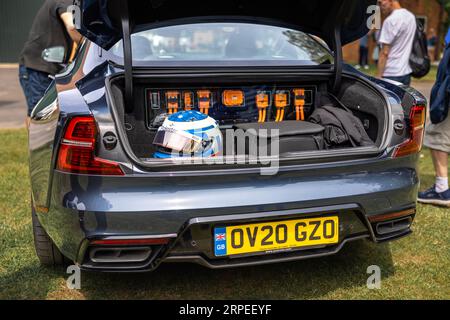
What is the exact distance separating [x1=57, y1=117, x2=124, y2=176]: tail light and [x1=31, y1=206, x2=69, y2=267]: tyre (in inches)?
30.6

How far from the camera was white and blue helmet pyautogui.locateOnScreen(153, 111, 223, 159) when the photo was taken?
2410mm

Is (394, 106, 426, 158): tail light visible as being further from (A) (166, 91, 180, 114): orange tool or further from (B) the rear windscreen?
(A) (166, 91, 180, 114): orange tool

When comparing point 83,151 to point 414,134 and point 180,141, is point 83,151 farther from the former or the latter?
point 414,134

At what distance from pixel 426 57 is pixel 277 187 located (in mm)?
3798

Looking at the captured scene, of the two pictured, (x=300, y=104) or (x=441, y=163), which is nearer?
(x=300, y=104)

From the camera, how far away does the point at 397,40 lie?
5121 mm

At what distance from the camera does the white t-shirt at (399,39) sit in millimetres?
5047

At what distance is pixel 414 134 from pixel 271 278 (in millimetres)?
1050

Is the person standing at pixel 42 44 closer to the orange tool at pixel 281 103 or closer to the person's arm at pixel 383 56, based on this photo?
the orange tool at pixel 281 103

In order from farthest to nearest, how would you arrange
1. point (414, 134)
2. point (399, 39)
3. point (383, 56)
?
point (383, 56), point (399, 39), point (414, 134)

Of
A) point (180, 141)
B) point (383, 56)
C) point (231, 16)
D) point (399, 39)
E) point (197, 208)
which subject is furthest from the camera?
point (383, 56)

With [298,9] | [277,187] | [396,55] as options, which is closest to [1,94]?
[396,55]

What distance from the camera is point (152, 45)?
308 cm

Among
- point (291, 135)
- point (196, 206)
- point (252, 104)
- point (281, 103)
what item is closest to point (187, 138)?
point (196, 206)
